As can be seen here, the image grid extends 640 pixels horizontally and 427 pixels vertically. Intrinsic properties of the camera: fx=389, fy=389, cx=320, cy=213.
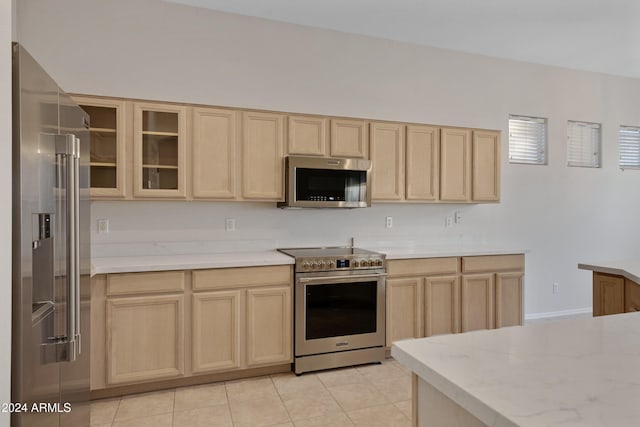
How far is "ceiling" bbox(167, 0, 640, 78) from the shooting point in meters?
3.39

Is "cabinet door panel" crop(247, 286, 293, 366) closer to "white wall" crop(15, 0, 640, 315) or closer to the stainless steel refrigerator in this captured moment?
"white wall" crop(15, 0, 640, 315)

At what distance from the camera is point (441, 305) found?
11.9ft

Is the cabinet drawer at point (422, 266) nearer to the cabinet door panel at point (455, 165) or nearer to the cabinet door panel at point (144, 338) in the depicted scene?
the cabinet door panel at point (455, 165)

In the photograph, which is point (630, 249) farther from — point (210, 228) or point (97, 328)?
point (97, 328)

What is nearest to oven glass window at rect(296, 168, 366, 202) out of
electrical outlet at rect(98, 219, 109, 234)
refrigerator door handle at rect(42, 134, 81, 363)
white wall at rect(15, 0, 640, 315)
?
white wall at rect(15, 0, 640, 315)

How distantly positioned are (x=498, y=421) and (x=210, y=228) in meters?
3.09

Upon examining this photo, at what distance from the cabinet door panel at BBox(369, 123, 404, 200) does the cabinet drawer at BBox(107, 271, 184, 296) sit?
191 cm

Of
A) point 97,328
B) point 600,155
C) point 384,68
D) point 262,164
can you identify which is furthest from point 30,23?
point 600,155

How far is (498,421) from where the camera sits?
2.39 ft

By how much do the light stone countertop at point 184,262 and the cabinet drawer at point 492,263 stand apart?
5.79ft

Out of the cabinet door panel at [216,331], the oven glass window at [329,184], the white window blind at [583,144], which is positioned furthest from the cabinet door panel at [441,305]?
the white window blind at [583,144]

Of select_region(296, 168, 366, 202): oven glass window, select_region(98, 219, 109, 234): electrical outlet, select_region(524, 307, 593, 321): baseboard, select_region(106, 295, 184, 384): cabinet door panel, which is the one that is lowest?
select_region(524, 307, 593, 321): baseboard

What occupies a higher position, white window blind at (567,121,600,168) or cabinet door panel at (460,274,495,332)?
white window blind at (567,121,600,168)
